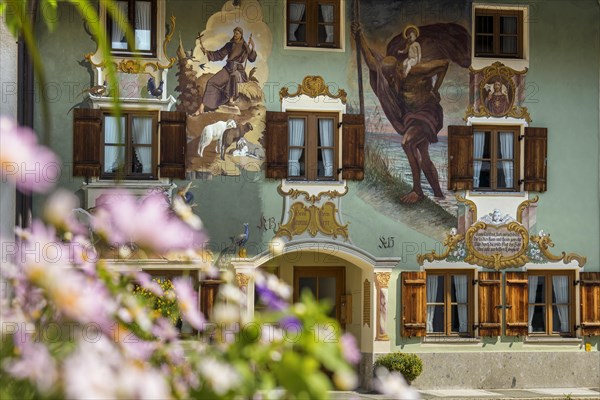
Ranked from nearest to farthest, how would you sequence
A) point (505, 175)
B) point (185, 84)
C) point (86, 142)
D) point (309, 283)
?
1. point (86, 142)
2. point (185, 84)
3. point (505, 175)
4. point (309, 283)

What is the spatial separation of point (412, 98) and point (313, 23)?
2151 millimetres

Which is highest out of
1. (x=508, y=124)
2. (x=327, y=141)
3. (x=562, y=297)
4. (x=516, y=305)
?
(x=508, y=124)

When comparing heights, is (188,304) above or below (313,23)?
below

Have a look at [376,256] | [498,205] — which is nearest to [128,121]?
[376,256]

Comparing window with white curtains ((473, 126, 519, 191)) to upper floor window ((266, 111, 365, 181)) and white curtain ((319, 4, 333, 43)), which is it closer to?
upper floor window ((266, 111, 365, 181))

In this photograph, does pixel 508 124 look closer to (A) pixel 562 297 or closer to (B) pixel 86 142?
(A) pixel 562 297

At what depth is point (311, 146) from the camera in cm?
1964

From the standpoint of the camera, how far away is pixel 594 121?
20.6 metres

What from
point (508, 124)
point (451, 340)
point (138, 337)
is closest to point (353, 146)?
point (508, 124)

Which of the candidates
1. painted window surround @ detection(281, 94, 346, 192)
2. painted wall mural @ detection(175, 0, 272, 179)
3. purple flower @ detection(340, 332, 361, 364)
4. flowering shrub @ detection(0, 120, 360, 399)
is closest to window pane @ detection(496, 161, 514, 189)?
painted window surround @ detection(281, 94, 346, 192)

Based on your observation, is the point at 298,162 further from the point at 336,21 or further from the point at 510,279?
the point at 510,279

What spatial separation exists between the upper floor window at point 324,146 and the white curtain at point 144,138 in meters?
2.33

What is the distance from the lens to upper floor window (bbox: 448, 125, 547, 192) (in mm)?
20031

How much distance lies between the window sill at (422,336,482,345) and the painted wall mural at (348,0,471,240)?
1.75 m
